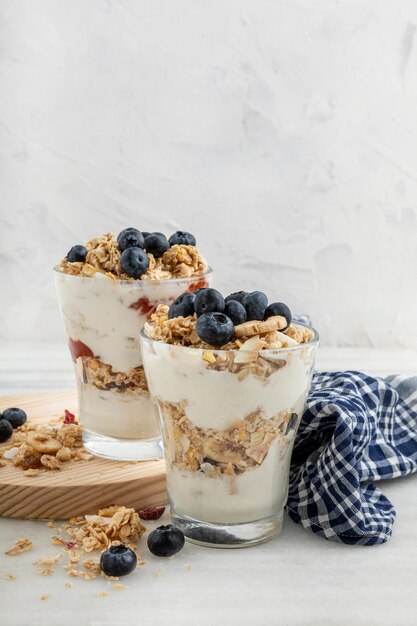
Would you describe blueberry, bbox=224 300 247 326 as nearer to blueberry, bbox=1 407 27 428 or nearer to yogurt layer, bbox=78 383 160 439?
yogurt layer, bbox=78 383 160 439

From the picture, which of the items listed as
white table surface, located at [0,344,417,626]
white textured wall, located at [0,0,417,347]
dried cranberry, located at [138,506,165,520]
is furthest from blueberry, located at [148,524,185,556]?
white textured wall, located at [0,0,417,347]

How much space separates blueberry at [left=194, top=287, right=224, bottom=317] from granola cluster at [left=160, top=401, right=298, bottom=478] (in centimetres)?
15

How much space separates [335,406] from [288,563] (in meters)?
0.29

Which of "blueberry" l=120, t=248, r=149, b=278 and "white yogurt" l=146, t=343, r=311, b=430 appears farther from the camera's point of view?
"blueberry" l=120, t=248, r=149, b=278

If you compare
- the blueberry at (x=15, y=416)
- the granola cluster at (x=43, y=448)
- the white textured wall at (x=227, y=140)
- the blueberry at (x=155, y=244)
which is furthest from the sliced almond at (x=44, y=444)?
the white textured wall at (x=227, y=140)

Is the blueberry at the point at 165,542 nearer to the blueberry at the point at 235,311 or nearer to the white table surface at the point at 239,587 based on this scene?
the white table surface at the point at 239,587

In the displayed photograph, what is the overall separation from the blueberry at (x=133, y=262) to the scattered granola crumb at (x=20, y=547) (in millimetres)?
463

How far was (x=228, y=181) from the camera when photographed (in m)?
2.59

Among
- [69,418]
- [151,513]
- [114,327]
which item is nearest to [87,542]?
[151,513]

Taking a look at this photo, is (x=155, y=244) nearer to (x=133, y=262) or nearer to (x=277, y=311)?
(x=133, y=262)

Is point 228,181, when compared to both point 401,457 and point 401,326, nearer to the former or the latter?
point 401,326

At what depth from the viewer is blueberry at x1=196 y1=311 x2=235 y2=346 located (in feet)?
4.10

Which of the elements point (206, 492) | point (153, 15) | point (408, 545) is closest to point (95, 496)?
point (206, 492)

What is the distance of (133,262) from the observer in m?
1.49
